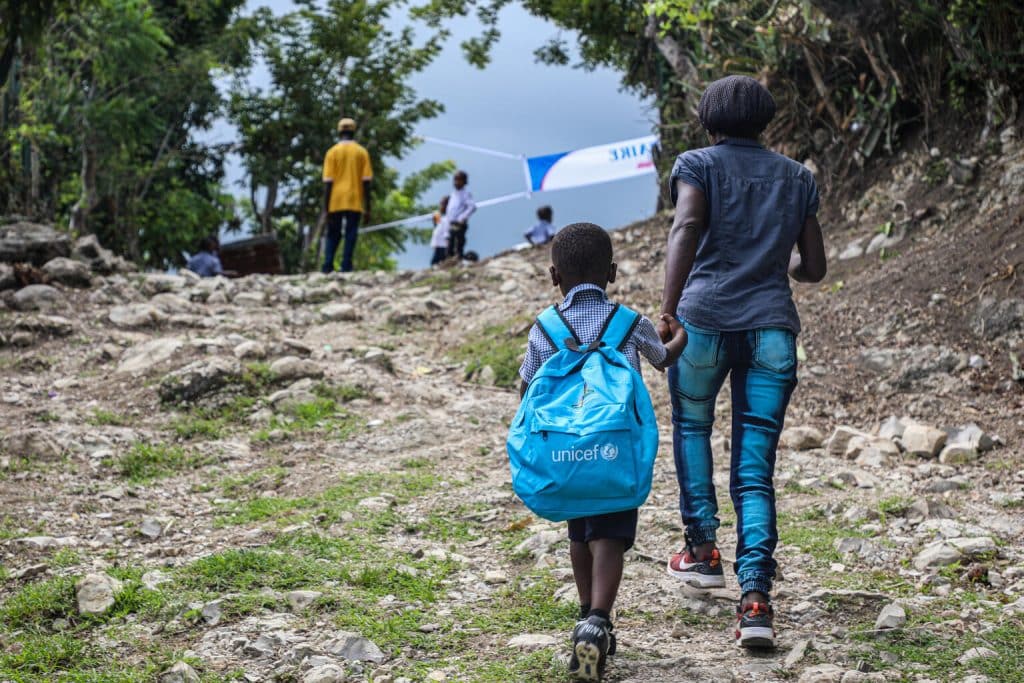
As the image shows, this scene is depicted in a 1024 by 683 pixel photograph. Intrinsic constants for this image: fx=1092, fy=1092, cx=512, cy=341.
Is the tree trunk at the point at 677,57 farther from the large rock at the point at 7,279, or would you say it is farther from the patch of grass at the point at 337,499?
the patch of grass at the point at 337,499

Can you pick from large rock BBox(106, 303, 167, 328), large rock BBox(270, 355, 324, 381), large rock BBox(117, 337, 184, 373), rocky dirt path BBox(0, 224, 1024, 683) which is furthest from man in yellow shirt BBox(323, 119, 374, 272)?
large rock BBox(270, 355, 324, 381)

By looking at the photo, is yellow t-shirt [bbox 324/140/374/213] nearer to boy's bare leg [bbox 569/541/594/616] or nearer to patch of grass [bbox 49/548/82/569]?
patch of grass [bbox 49/548/82/569]

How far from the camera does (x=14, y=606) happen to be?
3.95 m

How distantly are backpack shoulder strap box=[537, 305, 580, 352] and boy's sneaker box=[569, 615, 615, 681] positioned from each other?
0.80 m

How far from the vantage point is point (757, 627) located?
11.1 feet

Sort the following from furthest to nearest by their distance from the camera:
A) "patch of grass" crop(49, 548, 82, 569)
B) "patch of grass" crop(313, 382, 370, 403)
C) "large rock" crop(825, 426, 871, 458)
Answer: "patch of grass" crop(313, 382, 370, 403) < "large rock" crop(825, 426, 871, 458) < "patch of grass" crop(49, 548, 82, 569)

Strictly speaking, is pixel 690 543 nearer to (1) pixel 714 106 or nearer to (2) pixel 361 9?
(1) pixel 714 106

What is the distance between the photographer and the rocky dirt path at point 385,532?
11.6 ft

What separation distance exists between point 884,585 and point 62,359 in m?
6.47

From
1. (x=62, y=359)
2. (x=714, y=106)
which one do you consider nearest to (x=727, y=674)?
(x=714, y=106)

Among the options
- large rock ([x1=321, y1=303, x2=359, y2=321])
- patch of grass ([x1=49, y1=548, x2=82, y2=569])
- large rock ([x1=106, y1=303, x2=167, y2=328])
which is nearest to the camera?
patch of grass ([x1=49, y1=548, x2=82, y2=569])

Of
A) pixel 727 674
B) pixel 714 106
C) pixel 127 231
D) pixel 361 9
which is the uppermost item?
pixel 361 9

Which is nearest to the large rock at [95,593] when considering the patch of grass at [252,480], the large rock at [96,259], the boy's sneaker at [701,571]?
the patch of grass at [252,480]

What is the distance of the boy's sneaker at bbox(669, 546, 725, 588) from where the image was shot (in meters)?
3.83
